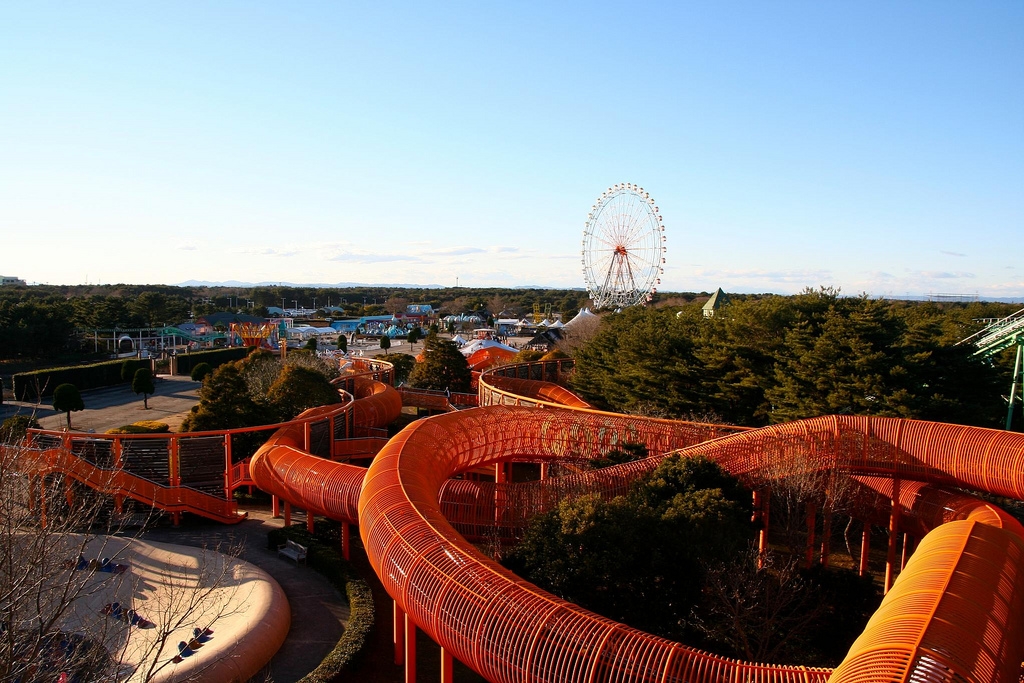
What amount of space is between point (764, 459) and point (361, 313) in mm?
120971

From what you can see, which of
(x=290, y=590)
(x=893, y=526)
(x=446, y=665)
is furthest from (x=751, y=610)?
(x=290, y=590)

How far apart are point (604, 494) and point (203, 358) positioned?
47.7m

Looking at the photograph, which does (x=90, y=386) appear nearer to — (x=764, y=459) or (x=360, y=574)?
(x=360, y=574)

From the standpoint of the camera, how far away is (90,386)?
43.1 meters

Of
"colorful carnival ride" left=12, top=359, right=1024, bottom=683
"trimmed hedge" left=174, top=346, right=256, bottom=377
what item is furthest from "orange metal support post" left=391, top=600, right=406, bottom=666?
→ "trimmed hedge" left=174, top=346, right=256, bottom=377

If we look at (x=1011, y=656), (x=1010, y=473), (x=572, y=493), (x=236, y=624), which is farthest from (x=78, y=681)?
(x=1010, y=473)

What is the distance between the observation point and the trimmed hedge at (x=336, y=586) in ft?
34.9

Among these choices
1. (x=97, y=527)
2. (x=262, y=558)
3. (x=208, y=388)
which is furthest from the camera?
(x=208, y=388)

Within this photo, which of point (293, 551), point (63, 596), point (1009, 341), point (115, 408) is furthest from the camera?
point (115, 408)

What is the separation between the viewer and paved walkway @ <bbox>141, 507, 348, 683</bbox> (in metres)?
11.3

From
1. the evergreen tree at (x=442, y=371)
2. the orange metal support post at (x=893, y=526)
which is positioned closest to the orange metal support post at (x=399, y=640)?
the orange metal support post at (x=893, y=526)

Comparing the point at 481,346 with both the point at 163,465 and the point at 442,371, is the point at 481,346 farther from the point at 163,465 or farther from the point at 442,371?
the point at 163,465

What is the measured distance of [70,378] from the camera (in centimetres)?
4072

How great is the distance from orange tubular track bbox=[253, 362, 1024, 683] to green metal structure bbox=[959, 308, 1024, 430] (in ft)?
36.3
